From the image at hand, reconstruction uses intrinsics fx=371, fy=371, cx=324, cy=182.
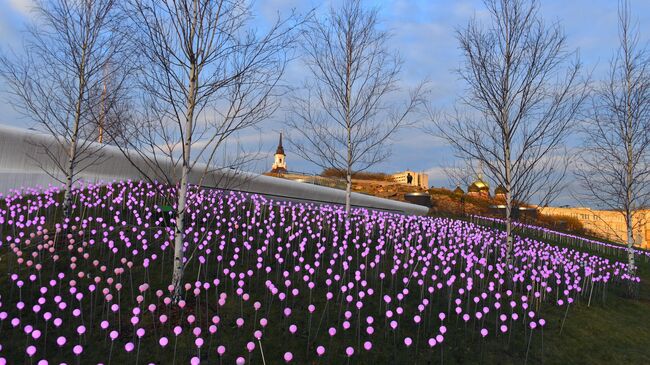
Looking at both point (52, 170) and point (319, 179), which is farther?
point (319, 179)

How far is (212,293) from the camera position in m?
6.43

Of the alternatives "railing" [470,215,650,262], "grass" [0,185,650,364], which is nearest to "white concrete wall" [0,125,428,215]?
"grass" [0,185,650,364]

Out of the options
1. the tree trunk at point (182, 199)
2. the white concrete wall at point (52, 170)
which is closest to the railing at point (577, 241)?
the white concrete wall at point (52, 170)

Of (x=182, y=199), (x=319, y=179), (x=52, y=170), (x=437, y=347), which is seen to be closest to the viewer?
(x=437, y=347)

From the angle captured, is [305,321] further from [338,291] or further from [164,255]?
[164,255]

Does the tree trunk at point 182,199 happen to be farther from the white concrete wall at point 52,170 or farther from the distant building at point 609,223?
the distant building at point 609,223

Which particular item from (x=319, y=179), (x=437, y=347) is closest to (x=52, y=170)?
(x=437, y=347)

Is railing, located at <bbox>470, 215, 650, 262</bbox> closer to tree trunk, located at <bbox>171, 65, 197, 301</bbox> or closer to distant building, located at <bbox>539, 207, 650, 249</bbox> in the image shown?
distant building, located at <bbox>539, 207, 650, 249</bbox>

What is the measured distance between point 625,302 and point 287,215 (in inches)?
375

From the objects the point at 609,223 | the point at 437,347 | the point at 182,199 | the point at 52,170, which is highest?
the point at 52,170

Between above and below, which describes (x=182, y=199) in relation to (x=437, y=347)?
above

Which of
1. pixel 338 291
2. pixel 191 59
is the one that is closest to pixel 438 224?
pixel 338 291

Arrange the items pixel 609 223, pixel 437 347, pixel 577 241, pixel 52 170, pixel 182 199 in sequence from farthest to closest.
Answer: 1. pixel 609 223
2. pixel 577 241
3. pixel 52 170
4. pixel 182 199
5. pixel 437 347

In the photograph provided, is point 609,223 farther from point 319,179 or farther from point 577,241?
point 319,179
